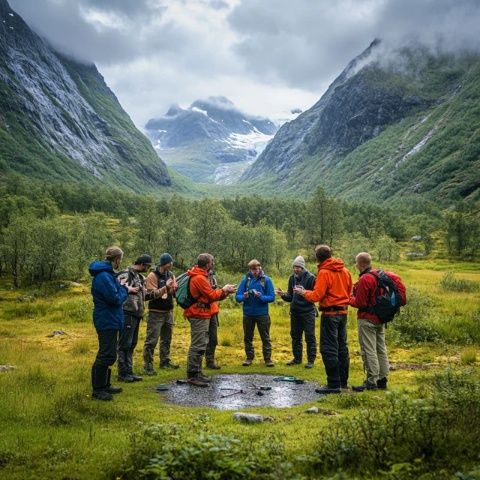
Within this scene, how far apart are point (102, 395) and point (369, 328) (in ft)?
21.8

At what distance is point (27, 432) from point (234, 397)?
199 inches

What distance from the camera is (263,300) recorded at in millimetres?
15750

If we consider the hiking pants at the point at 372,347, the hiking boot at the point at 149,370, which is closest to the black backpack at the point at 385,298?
the hiking pants at the point at 372,347

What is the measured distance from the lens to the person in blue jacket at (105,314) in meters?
11.2

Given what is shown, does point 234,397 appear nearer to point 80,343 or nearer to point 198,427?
point 198,427

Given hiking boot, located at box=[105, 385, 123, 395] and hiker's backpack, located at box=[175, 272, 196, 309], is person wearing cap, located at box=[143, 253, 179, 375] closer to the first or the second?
hiker's backpack, located at box=[175, 272, 196, 309]

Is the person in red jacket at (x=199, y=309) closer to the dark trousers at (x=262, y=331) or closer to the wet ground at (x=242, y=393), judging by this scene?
the wet ground at (x=242, y=393)

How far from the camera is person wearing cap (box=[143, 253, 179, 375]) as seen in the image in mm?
14602

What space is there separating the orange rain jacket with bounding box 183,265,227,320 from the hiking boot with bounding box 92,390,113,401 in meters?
3.01

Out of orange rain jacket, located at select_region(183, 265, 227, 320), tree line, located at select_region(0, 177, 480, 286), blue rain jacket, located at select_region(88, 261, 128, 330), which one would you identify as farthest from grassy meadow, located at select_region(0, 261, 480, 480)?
tree line, located at select_region(0, 177, 480, 286)

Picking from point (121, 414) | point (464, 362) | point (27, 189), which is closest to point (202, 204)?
point (464, 362)

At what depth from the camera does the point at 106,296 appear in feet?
36.8

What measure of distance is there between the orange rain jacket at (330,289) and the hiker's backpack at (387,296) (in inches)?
31.4

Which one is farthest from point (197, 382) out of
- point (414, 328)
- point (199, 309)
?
point (414, 328)
